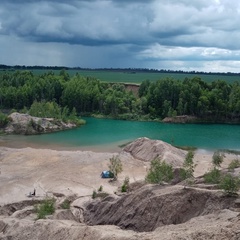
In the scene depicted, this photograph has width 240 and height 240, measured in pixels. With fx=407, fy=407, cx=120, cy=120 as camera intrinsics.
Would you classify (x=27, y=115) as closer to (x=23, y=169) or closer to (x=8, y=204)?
(x=23, y=169)

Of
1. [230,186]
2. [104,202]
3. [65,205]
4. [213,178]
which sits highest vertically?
[230,186]

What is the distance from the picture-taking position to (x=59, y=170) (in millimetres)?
66375

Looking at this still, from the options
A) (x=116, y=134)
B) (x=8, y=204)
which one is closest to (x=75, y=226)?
(x=8, y=204)

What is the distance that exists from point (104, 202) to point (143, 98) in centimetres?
10771

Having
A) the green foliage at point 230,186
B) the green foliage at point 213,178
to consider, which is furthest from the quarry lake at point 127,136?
the green foliage at point 230,186

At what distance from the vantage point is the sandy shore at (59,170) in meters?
55.6

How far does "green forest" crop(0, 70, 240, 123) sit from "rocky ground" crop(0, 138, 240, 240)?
57.3 meters

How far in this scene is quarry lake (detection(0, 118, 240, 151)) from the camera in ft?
298

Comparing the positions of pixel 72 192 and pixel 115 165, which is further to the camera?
pixel 115 165

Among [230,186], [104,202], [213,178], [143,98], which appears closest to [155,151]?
[213,178]

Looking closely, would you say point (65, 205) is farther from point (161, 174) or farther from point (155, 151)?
point (155, 151)

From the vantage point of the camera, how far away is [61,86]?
6260 inches

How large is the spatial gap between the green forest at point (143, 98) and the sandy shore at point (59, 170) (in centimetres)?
5408

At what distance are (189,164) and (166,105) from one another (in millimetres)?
88803
